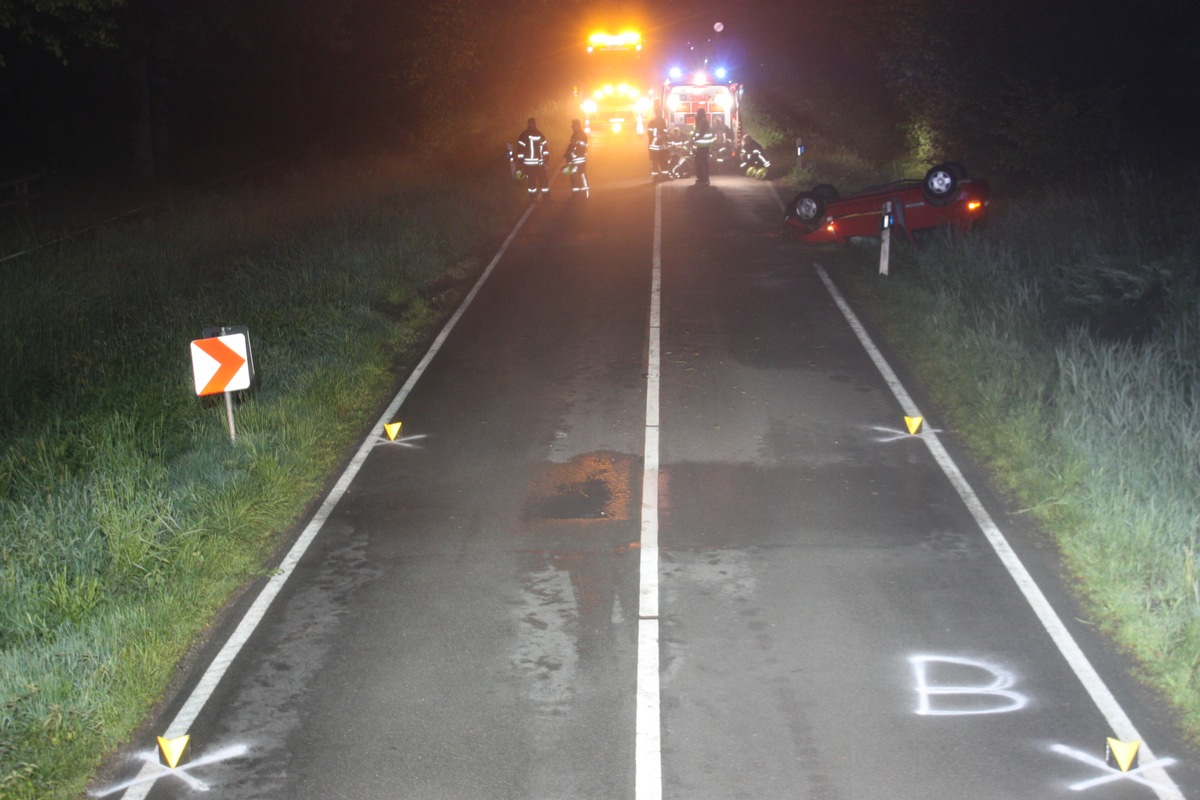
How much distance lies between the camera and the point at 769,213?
27.2 meters

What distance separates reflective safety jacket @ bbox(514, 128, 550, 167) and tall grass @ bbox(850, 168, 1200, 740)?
41.1 ft

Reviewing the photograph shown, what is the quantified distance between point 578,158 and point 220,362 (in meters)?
21.6

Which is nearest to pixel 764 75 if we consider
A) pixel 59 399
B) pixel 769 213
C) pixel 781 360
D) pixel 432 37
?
pixel 432 37

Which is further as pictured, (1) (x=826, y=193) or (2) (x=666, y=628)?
(1) (x=826, y=193)

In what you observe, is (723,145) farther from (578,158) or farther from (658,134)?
(578,158)

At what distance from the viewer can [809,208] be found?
22.5 meters

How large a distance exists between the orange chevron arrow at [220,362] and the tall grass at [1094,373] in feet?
21.7

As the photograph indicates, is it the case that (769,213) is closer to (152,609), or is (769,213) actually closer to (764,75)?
(152,609)

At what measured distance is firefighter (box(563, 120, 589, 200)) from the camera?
99.9 feet

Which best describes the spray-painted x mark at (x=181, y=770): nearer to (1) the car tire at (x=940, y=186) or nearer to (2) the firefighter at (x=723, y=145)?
(1) the car tire at (x=940, y=186)

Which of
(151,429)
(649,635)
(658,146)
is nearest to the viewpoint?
(649,635)

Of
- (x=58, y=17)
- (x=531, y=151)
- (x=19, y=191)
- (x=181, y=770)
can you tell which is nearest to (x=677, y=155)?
(x=531, y=151)

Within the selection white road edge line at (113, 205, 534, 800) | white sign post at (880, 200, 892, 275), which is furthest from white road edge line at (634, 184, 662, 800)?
white sign post at (880, 200, 892, 275)

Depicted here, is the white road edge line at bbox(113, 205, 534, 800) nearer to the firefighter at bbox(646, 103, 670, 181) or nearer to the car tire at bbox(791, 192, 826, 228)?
the car tire at bbox(791, 192, 826, 228)
